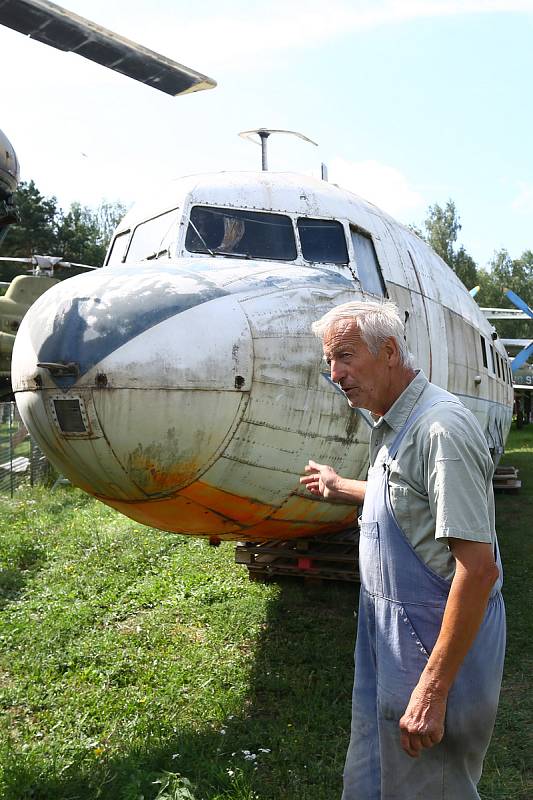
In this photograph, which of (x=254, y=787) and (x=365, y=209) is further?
(x=365, y=209)

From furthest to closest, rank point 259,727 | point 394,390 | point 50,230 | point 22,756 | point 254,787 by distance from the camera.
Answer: point 50,230 < point 259,727 < point 22,756 < point 254,787 < point 394,390

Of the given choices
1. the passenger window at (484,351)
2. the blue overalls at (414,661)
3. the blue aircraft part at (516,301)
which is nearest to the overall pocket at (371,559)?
the blue overalls at (414,661)

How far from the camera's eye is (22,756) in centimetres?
398

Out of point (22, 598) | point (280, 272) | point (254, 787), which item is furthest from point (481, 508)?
point (22, 598)

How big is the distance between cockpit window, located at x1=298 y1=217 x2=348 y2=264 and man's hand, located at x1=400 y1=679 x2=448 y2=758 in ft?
12.1

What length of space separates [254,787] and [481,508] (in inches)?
91.3

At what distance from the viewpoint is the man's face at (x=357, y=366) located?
2.45 m

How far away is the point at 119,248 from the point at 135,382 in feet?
10.6

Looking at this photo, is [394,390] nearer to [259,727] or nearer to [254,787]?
[254,787]

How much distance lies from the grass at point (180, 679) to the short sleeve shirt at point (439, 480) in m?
2.01

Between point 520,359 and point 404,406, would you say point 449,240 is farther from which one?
point 404,406

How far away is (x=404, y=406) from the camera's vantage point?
244cm

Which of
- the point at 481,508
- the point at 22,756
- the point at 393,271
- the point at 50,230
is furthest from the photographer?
the point at 50,230

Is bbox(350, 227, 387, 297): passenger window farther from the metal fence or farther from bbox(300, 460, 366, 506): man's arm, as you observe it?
the metal fence
